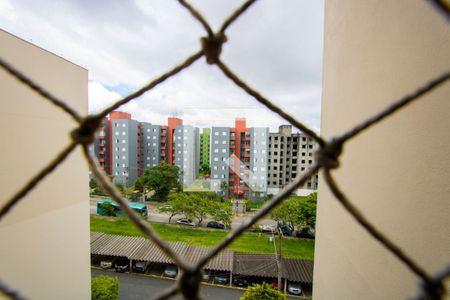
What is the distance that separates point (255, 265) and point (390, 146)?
4.42 m

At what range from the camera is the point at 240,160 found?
9.62 m

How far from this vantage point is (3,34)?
1.19m

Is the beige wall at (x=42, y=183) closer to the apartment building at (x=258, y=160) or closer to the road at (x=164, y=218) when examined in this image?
the road at (x=164, y=218)

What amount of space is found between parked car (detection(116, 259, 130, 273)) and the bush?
4.60 feet

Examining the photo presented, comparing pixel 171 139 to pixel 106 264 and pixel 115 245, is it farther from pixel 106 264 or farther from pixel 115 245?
pixel 106 264

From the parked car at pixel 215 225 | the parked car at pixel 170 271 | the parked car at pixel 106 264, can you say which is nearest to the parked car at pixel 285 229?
the parked car at pixel 215 225

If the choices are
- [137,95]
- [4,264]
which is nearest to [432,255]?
[137,95]

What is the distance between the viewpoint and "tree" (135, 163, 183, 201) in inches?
339

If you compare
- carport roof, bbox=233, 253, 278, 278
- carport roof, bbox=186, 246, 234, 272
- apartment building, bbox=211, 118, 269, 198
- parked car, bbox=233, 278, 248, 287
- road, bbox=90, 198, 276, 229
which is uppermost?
apartment building, bbox=211, 118, 269, 198

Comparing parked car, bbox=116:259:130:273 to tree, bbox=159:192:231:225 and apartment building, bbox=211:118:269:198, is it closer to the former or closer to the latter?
tree, bbox=159:192:231:225

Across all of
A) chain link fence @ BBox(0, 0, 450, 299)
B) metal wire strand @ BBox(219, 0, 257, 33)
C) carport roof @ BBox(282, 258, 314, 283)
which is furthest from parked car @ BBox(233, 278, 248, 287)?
metal wire strand @ BBox(219, 0, 257, 33)

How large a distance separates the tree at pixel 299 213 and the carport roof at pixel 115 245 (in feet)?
11.9

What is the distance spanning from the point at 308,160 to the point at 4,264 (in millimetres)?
8972

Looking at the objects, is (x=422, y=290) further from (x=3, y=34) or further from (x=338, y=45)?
(x=3, y=34)
